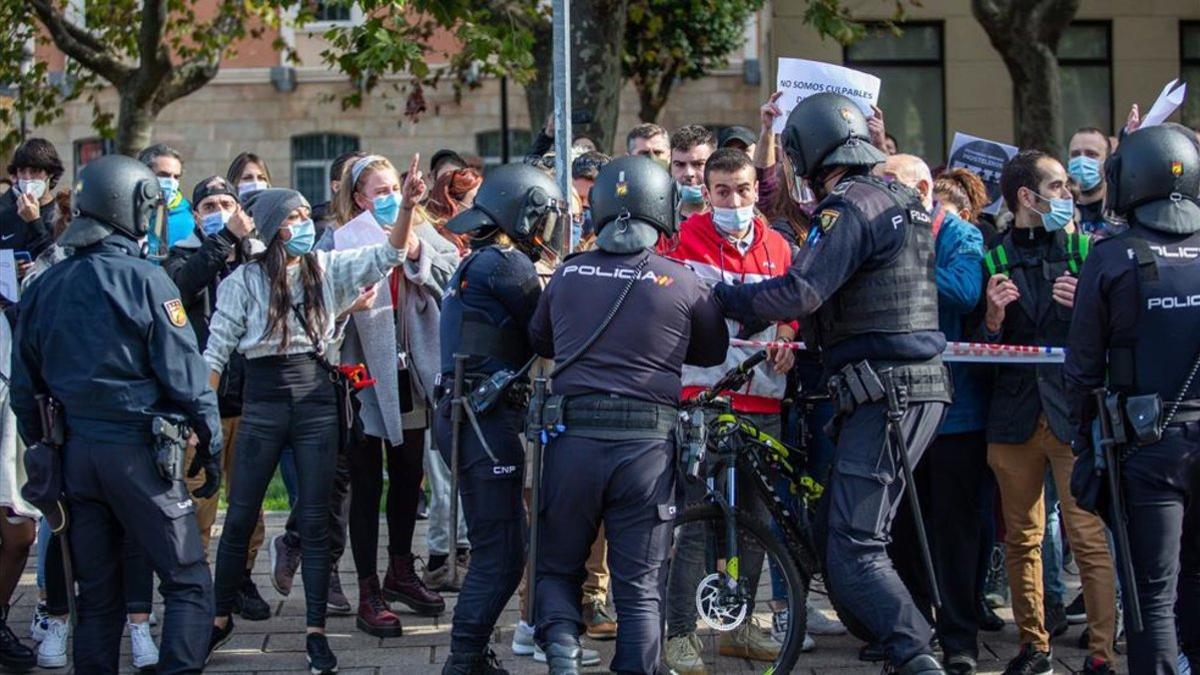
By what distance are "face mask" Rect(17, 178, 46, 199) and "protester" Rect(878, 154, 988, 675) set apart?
13.8ft

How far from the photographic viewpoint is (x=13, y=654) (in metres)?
7.29

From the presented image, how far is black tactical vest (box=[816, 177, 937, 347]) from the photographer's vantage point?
6.05 meters

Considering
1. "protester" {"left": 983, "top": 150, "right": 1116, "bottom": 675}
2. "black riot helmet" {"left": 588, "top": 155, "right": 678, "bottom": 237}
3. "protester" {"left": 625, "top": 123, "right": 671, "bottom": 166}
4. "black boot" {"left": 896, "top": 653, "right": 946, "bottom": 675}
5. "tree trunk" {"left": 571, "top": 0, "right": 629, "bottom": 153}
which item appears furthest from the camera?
"tree trunk" {"left": 571, "top": 0, "right": 629, "bottom": 153}

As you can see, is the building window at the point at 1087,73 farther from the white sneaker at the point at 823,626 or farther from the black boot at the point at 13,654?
the black boot at the point at 13,654

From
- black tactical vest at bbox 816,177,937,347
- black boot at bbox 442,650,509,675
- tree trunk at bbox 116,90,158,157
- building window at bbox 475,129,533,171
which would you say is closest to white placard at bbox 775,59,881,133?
black tactical vest at bbox 816,177,937,347

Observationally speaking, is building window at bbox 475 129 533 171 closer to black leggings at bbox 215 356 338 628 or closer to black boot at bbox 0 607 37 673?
black boot at bbox 0 607 37 673

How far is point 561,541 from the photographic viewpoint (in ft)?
19.4

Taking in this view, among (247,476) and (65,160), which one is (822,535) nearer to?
(247,476)

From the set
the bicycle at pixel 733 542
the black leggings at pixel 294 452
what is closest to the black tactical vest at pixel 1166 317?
the bicycle at pixel 733 542

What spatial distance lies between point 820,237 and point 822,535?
3.63 ft

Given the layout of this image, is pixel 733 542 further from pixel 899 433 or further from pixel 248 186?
pixel 248 186

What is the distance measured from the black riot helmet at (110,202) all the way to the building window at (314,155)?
22558mm

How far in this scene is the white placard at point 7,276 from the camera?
762 cm

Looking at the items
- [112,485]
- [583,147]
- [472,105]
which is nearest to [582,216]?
[583,147]
